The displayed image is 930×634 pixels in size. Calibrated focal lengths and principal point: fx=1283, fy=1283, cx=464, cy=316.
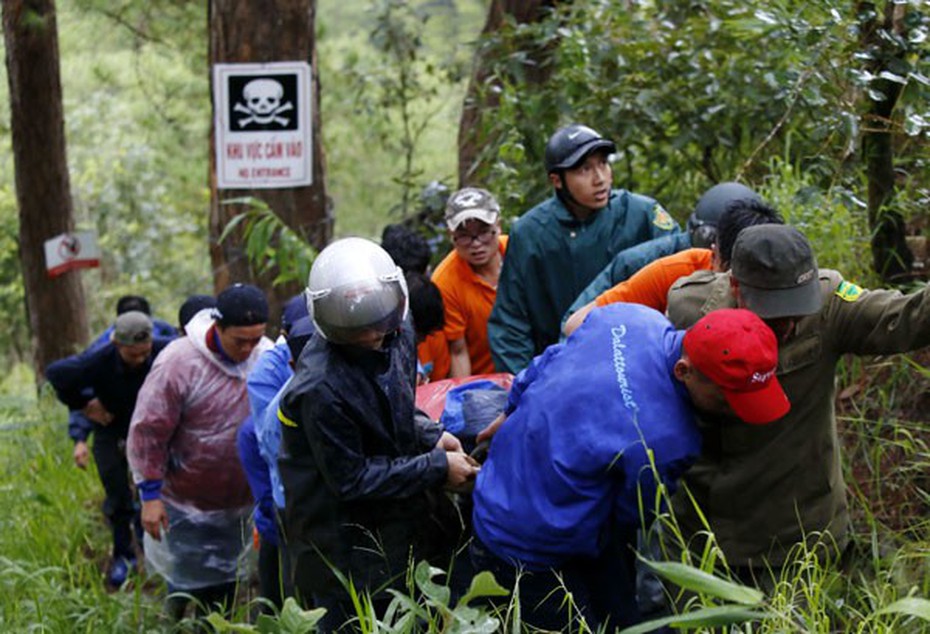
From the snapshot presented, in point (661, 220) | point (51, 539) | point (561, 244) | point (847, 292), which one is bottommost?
point (51, 539)

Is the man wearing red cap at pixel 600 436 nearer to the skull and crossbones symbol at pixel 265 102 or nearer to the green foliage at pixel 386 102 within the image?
the skull and crossbones symbol at pixel 265 102

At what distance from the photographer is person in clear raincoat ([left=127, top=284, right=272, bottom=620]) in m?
6.21

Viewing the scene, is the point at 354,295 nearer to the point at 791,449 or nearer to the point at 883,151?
the point at 791,449

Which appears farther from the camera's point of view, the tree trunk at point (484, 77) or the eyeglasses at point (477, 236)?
the tree trunk at point (484, 77)

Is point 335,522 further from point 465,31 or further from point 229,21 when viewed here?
point 465,31

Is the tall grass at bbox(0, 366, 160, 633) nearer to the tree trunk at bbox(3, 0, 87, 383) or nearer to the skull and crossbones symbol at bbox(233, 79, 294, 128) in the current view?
the tree trunk at bbox(3, 0, 87, 383)

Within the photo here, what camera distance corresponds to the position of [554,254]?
5.55m

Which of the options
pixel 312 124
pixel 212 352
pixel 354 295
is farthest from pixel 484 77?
pixel 354 295

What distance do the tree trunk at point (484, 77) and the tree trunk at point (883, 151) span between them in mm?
3533

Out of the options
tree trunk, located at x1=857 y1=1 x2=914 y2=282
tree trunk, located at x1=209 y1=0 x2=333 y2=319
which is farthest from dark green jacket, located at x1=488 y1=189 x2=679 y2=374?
tree trunk, located at x1=209 y1=0 x2=333 y2=319

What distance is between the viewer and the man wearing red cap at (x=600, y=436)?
3490mm

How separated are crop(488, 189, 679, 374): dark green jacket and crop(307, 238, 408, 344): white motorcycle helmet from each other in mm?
1460

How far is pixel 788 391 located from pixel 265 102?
15.6 feet

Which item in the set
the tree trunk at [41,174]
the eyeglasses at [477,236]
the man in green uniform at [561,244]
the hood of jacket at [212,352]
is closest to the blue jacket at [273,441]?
the man in green uniform at [561,244]
